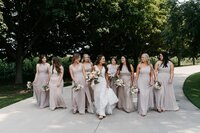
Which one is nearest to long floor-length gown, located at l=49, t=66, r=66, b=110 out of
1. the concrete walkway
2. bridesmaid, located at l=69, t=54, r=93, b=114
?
the concrete walkway

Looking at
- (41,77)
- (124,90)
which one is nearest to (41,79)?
(41,77)

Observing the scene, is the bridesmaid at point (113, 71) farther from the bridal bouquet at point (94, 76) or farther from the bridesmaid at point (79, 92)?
the bridal bouquet at point (94, 76)

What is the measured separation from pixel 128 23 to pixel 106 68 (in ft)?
59.7

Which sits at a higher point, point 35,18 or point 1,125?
point 35,18

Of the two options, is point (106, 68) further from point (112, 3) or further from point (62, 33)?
point (62, 33)

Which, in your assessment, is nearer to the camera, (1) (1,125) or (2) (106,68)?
(1) (1,125)

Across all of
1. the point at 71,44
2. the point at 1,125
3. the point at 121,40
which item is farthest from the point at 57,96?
the point at 121,40

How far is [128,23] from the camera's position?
101 feet

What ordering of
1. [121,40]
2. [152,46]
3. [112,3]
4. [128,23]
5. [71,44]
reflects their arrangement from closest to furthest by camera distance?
[112,3], [128,23], [71,44], [121,40], [152,46]

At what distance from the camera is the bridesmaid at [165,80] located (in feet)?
43.4

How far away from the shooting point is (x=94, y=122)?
11.3 meters

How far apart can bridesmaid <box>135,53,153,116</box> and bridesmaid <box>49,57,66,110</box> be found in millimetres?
2906

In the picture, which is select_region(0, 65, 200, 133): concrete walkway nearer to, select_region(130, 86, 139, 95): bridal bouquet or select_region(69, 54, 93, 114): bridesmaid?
select_region(69, 54, 93, 114): bridesmaid

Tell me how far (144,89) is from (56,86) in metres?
3.32
